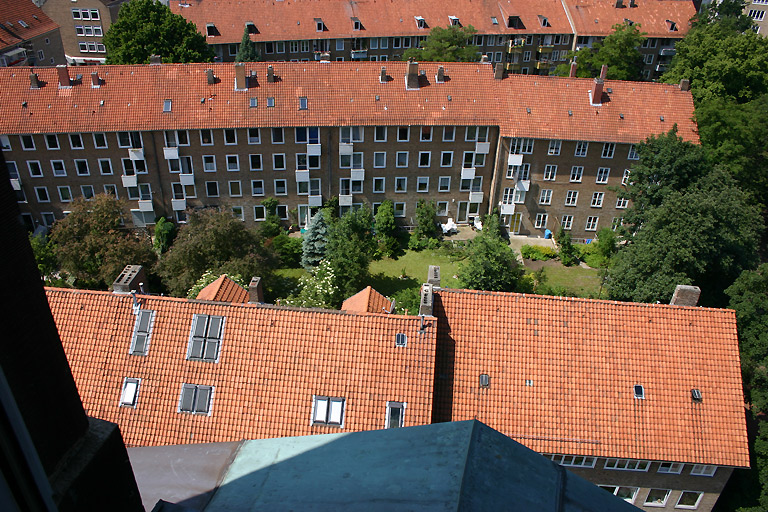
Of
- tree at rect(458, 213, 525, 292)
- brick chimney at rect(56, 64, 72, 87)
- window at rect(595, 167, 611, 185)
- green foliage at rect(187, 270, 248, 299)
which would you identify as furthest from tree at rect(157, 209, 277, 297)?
window at rect(595, 167, 611, 185)

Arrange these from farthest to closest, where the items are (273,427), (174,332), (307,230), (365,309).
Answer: (307,230) → (365,309) → (174,332) → (273,427)

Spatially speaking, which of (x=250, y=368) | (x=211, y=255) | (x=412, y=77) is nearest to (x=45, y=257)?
(x=211, y=255)

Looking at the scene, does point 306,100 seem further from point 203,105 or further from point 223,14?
point 223,14

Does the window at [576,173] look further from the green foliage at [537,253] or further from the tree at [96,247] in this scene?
the tree at [96,247]

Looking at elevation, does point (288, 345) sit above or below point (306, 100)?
below

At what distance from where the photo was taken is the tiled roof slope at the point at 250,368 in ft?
69.6

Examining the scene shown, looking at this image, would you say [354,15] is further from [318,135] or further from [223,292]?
[223,292]

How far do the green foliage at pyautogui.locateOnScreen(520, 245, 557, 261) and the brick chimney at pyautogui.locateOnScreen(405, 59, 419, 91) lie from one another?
14.9 metres

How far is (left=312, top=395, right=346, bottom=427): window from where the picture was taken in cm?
2125

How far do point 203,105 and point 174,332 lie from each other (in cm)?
2590

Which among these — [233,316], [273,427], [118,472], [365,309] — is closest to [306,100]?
[365,309]

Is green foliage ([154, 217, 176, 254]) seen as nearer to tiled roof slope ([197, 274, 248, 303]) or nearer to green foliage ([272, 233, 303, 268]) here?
green foliage ([272, 233, 303, 268])

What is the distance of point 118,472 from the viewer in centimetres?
433

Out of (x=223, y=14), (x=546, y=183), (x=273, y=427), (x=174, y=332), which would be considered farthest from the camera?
(x=223, y=14)
